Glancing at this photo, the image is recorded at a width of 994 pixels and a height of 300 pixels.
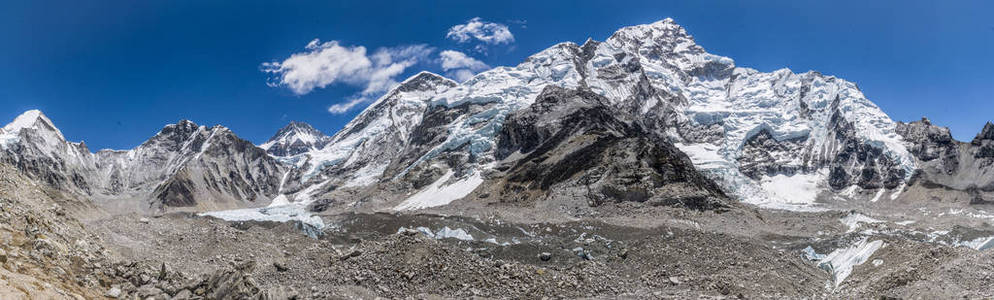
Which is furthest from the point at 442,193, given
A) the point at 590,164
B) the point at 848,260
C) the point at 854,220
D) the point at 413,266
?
the point at 413,266

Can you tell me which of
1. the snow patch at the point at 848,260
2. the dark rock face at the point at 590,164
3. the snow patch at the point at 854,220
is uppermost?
the dark rock face at the point at 590,164

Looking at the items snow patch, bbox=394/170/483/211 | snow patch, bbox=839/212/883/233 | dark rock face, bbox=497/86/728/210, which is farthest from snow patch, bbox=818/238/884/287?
snow patch, bbox=394/170/483/211

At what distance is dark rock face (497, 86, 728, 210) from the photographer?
89562 millimetres

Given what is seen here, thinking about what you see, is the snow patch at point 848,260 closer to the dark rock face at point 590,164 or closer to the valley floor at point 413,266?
the valley floor at point 413,266

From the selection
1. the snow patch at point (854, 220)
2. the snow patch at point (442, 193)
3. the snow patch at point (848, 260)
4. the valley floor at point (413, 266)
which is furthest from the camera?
the snow patch at point (442, 193)

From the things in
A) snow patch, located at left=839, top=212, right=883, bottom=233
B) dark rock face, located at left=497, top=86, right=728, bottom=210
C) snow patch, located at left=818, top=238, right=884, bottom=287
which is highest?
dark rock face, located at left=497, top=86, right=728, bottom=210

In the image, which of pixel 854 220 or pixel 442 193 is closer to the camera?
pixel 854 220

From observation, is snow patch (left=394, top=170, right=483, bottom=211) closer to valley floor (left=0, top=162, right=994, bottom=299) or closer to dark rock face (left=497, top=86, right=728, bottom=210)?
dark rock face (left=497, top=86, right=728, bottom=210)

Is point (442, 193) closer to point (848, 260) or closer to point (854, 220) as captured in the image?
point (854, 220)

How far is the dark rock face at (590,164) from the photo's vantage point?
89.6 metres

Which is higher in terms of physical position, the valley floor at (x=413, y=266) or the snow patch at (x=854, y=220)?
the snow patch at (x=854, y=220)

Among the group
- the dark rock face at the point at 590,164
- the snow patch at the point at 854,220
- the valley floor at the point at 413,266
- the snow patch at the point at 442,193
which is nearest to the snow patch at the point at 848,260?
the valley floor at the point at 413,266

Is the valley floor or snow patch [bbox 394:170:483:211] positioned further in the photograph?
snow patch [bbox 394:170:483:211]

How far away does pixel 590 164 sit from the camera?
103750 millimetres
